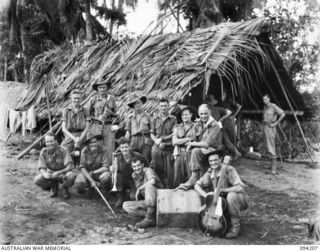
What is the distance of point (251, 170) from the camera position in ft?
27.8

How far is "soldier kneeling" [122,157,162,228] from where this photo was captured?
5.30 m

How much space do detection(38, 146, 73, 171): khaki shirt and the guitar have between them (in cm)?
230

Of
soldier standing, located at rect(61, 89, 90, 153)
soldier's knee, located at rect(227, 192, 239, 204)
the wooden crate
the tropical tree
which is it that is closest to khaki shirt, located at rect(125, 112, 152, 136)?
soldier standing, located at rect(61, 89, 90, 153)

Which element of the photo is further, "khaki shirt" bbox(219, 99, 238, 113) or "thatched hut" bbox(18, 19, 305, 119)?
"khaki shirt" bbox(219, 99, 238, 113)

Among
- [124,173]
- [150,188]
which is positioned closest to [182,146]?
[124,173]

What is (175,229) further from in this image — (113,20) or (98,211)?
(113,20)

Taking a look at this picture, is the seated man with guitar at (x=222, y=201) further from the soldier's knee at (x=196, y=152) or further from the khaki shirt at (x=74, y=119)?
the khaki shirt at (x=74, y=119)

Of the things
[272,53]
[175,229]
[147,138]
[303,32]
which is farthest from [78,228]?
[303,32]

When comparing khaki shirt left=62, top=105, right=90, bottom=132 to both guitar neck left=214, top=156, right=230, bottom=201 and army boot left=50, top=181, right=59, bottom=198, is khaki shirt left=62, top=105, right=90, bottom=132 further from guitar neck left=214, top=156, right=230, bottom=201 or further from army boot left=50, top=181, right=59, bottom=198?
guitar neck left=214, top=156, right=230, bottom=201

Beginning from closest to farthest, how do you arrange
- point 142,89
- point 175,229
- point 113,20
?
1. point 175,229
2. point 142,89
3. point 113,20

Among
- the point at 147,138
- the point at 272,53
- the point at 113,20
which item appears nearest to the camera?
the point at 147,138

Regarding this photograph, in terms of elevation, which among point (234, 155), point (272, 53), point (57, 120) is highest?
point (272, 53)

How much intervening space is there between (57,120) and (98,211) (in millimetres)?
4032

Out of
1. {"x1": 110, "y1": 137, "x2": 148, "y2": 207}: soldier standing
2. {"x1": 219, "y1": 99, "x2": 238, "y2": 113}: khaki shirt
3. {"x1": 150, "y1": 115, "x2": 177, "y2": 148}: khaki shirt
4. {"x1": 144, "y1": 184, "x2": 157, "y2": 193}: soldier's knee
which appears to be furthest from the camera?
{"x1": 219, "y1": 99, "x2": 238, "y2": 113}: khaki shirt
